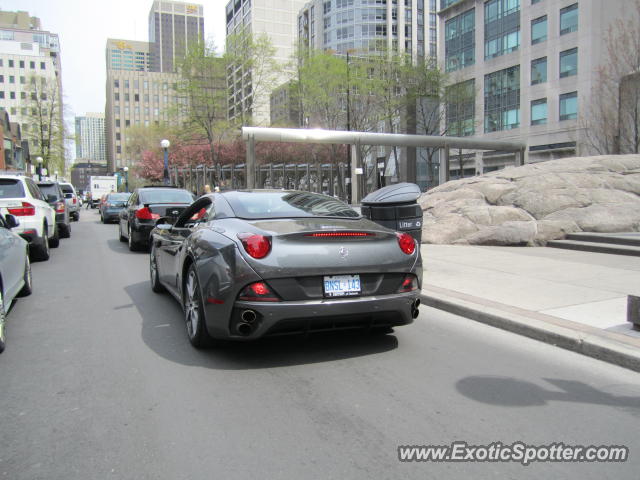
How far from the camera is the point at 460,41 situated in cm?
5800

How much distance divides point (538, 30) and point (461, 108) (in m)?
9.55

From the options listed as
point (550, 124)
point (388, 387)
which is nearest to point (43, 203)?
point (388, 387)

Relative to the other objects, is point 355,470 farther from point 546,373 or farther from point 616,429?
point 546,373

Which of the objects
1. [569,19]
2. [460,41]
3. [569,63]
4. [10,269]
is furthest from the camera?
[460,41]

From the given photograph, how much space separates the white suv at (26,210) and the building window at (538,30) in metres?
47.5

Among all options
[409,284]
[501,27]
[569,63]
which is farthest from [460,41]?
[409,284]

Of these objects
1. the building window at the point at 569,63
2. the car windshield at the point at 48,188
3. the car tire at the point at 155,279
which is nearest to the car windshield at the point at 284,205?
the car tire at the point at 155,279

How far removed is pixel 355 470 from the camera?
9.42 ft

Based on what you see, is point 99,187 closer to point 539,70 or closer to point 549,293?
Answer: point 539,70

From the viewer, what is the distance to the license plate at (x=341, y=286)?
448 cm

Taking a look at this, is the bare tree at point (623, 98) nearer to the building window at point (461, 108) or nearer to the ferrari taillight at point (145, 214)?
the building window at point (461, 108)

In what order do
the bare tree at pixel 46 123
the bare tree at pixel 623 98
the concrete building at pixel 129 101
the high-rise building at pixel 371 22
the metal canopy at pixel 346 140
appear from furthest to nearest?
the concrete building at pixel 129 101
the high-rise building at pixel 371 22
the bare tree at pixel 46 123
the bare tree at pixel 623 98
the metal canopy at pixel 346 140

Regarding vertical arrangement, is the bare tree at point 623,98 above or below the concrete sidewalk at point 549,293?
above

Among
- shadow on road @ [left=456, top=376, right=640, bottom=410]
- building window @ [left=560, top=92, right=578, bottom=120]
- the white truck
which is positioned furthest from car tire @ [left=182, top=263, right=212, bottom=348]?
the white truck
